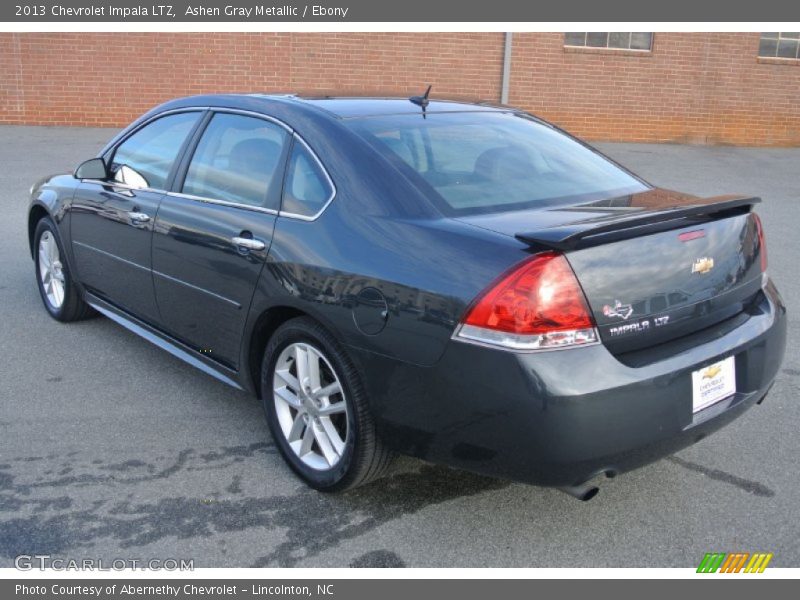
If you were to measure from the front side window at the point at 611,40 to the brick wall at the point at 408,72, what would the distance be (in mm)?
160

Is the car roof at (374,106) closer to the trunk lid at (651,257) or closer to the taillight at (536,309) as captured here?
the trunk lid at (651,257)

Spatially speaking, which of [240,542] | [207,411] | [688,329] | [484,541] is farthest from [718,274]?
[207,411]

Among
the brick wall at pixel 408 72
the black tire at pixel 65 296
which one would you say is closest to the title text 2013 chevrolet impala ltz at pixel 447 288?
→ the black tire at pixel 65 296

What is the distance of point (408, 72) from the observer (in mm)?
15742

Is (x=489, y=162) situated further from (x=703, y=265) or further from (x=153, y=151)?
(x=153, y=151)

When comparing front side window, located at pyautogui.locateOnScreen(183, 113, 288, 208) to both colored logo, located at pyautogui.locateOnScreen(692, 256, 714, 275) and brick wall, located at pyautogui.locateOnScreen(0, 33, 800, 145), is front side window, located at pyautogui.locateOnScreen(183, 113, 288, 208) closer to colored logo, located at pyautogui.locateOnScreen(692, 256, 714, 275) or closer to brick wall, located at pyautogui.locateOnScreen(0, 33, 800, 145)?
colored logo, located at pyautogui.locateOnScreen(692, 256, 714, 275)

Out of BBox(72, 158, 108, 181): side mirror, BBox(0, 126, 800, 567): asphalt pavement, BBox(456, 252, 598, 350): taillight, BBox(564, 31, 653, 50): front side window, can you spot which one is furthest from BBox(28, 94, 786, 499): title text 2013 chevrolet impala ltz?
BBox(564, 31, 653, 50): front side window

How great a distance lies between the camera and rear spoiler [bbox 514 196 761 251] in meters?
2.76

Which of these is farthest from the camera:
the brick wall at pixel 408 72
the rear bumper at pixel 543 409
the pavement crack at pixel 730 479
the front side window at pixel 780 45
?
the front side window at pixel 780 45

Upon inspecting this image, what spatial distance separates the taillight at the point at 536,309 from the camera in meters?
2.74

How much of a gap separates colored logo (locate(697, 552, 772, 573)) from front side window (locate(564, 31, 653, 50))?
1437 cm

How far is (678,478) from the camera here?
11.9 feet

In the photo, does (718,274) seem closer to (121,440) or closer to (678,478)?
(678,478)

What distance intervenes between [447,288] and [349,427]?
0.75 meters
